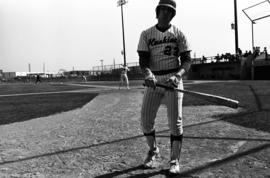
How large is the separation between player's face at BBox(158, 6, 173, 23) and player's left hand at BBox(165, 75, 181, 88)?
684 millimetres

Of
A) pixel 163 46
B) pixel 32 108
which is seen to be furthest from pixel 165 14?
pixel 32 108

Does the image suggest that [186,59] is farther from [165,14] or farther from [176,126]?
[176,126]

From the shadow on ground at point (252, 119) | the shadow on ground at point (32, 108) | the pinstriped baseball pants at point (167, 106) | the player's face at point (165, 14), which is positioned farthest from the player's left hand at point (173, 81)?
the shadow on ground at point (32, 108)

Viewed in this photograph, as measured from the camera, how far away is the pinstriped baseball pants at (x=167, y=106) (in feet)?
12.1

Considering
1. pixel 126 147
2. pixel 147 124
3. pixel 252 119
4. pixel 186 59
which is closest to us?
pixel 186 59

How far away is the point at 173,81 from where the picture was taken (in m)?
3.57

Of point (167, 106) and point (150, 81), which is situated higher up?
point (150, 81)

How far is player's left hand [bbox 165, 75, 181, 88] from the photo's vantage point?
11.7 feet

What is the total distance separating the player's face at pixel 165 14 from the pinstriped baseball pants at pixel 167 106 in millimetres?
660

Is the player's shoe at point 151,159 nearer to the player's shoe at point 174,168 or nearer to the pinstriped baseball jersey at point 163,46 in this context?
the player's shoe at point 174,168

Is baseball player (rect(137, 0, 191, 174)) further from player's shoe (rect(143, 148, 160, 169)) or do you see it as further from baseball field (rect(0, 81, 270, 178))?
baseball field (rect(0, 81, 270, 178))

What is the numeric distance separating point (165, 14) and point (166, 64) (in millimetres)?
581

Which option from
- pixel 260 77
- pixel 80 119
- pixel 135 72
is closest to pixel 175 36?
pixel 80 119

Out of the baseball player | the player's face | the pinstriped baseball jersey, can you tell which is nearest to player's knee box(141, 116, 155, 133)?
the baseball player
